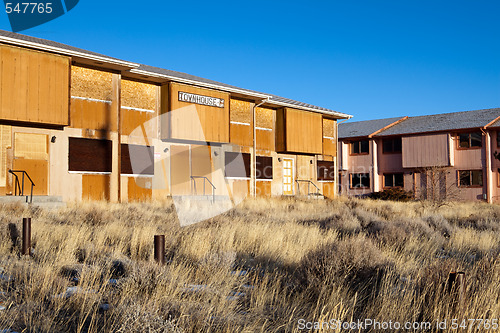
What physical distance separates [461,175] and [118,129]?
2641cm

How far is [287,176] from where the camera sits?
28.8 meters

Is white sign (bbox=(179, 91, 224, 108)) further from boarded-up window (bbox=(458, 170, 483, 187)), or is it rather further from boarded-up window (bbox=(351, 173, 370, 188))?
boarded-up window (bbox=(458, 170, 483, 187))

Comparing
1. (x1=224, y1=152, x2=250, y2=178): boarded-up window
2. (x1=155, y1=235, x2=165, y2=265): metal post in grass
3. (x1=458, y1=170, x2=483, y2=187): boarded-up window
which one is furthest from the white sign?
(x1=458, y1=170, x2=483, y2=187): boarded-up window

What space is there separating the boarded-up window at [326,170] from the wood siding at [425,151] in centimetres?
897

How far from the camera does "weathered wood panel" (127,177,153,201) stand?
21.0 metres

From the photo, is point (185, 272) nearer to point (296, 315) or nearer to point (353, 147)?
point (296, 315)

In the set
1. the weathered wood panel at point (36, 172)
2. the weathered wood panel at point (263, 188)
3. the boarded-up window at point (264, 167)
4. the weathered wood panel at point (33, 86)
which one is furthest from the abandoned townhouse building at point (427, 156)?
the weathered wood panel at point (36, 172)

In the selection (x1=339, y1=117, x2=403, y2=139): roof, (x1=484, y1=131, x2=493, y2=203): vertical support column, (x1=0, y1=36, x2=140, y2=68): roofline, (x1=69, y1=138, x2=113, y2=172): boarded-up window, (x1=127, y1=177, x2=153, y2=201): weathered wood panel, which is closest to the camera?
(x1=0, y1=36, x2=140, y2=68): roofline

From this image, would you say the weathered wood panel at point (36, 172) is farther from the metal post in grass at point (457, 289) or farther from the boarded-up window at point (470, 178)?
the boarded-up window at point (470, 178)

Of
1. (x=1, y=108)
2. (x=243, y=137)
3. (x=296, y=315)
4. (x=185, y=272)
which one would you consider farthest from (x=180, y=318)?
(x=243, y=137)

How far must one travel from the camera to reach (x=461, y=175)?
3538 centimetres

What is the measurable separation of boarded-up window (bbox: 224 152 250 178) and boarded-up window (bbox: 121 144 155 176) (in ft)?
15.6

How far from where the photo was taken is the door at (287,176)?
2867 centimetres

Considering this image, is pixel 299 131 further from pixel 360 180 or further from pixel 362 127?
pixel 362 127
